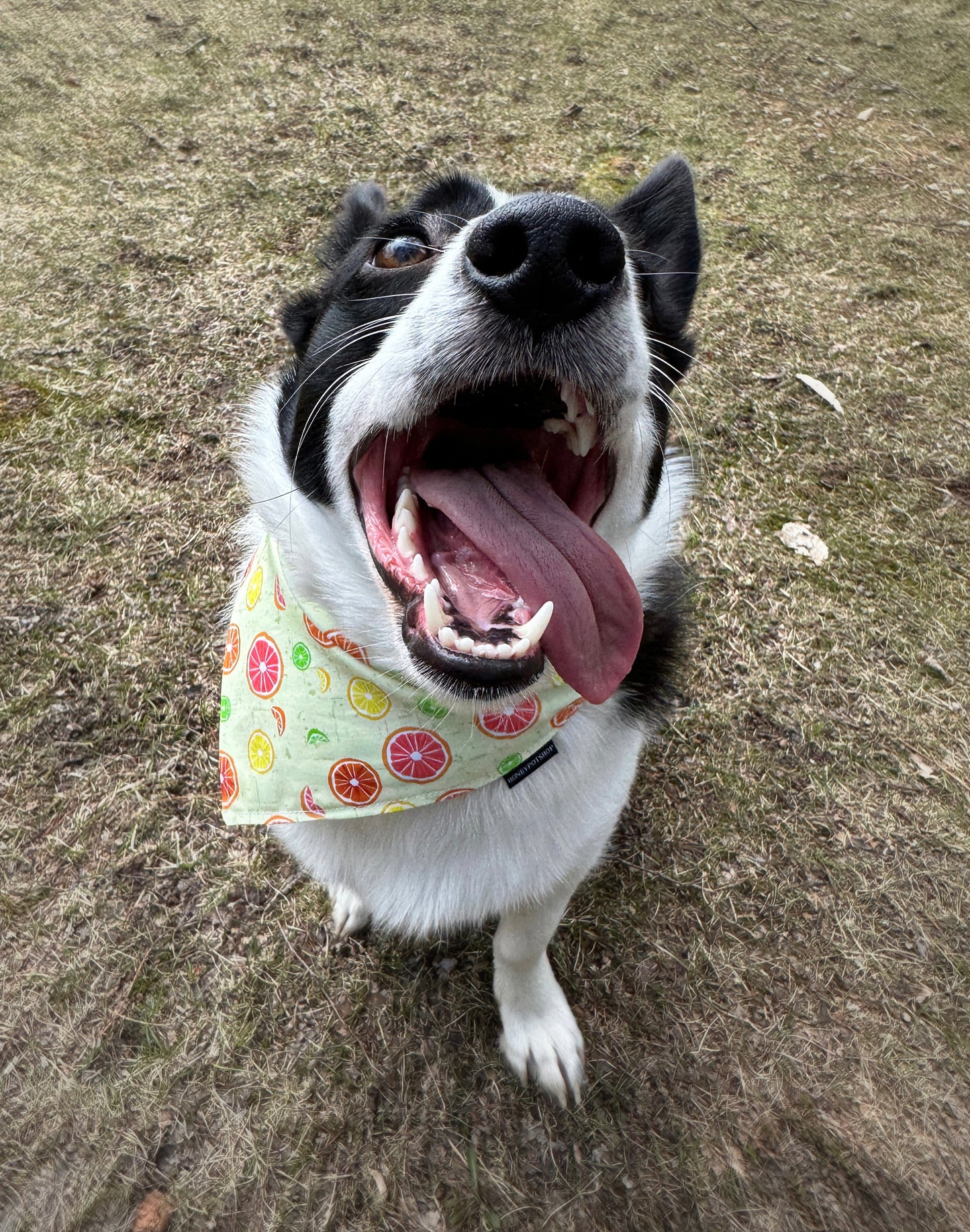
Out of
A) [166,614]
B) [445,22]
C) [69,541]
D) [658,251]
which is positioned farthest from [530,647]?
[445,22]

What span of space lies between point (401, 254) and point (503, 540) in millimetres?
640

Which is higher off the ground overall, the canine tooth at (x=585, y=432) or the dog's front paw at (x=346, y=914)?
the canine tooth at (x=585, y=432)

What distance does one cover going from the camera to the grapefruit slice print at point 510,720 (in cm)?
150

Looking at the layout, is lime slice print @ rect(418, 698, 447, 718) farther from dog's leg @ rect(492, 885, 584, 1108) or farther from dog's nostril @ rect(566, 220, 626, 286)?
dog's nostril @ rect(566, 220, 626, 286)

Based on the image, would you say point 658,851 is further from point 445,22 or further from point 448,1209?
point 445,22

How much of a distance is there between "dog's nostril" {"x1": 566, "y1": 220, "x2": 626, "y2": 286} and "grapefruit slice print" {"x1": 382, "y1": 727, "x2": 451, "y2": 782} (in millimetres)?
850

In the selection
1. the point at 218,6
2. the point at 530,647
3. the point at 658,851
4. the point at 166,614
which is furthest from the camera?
the point at 218,6

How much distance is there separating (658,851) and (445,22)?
5.34 m

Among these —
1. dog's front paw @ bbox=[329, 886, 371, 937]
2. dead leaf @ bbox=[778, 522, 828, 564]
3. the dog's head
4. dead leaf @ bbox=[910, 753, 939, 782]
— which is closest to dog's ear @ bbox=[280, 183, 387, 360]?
the dog's head

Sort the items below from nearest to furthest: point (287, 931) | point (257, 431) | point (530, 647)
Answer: point (530, 647) → point (257, 431) → point (287, 931)

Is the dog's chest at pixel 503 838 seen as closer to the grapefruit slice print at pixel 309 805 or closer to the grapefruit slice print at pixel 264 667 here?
the grapefruit slice print at pixel 309 805

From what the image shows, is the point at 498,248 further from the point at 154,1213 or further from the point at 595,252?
the point at 154,1213

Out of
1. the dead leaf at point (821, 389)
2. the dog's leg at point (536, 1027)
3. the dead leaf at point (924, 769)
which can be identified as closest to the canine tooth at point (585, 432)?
the dog's leg at point (536, 1027)

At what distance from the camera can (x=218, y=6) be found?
5.02 m
